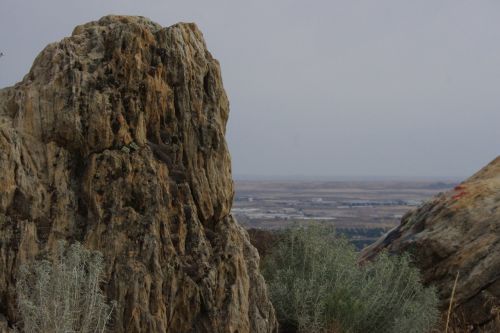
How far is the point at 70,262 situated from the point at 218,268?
197 cm

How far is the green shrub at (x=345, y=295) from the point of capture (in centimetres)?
891

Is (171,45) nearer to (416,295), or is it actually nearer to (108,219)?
(108,219)

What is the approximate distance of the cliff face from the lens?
276 inches

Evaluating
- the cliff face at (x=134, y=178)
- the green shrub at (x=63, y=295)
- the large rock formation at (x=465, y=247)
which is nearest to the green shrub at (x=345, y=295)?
the cliff face at (x=134, y=178)

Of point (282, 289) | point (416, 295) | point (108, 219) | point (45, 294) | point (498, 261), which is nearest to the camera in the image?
point (45, 294)

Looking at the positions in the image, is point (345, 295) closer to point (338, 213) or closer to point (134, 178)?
point (134, 178)

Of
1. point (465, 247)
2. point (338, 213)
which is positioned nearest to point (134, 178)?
point (465, 247)

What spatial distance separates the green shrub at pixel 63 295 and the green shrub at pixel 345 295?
329 cm

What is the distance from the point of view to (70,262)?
6.46m

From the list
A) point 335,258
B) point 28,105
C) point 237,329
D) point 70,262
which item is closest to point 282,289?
point 335,258

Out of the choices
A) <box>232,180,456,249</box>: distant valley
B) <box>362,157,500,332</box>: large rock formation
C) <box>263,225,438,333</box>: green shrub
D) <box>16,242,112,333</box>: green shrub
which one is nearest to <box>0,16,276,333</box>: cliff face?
<box>16,242,112,333</box>: green shrub

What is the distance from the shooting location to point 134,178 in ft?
24.4

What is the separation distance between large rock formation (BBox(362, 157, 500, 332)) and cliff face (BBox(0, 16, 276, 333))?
454 centimetres

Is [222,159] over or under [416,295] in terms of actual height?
over
